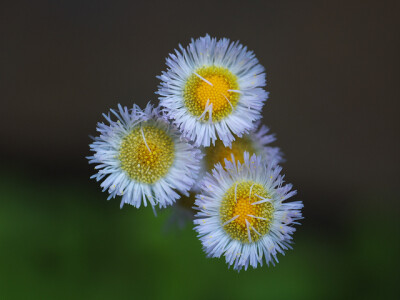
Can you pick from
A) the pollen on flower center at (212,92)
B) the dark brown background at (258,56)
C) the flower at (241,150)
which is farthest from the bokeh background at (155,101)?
the pollen on flower center at (212,92)

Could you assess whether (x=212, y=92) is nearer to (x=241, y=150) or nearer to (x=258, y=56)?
(x=241, y=150)

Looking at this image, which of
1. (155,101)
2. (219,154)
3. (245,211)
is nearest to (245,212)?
(245,211)

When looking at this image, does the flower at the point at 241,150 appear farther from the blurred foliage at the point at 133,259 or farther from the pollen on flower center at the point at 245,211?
the blurred foliage at the point at 133,259
